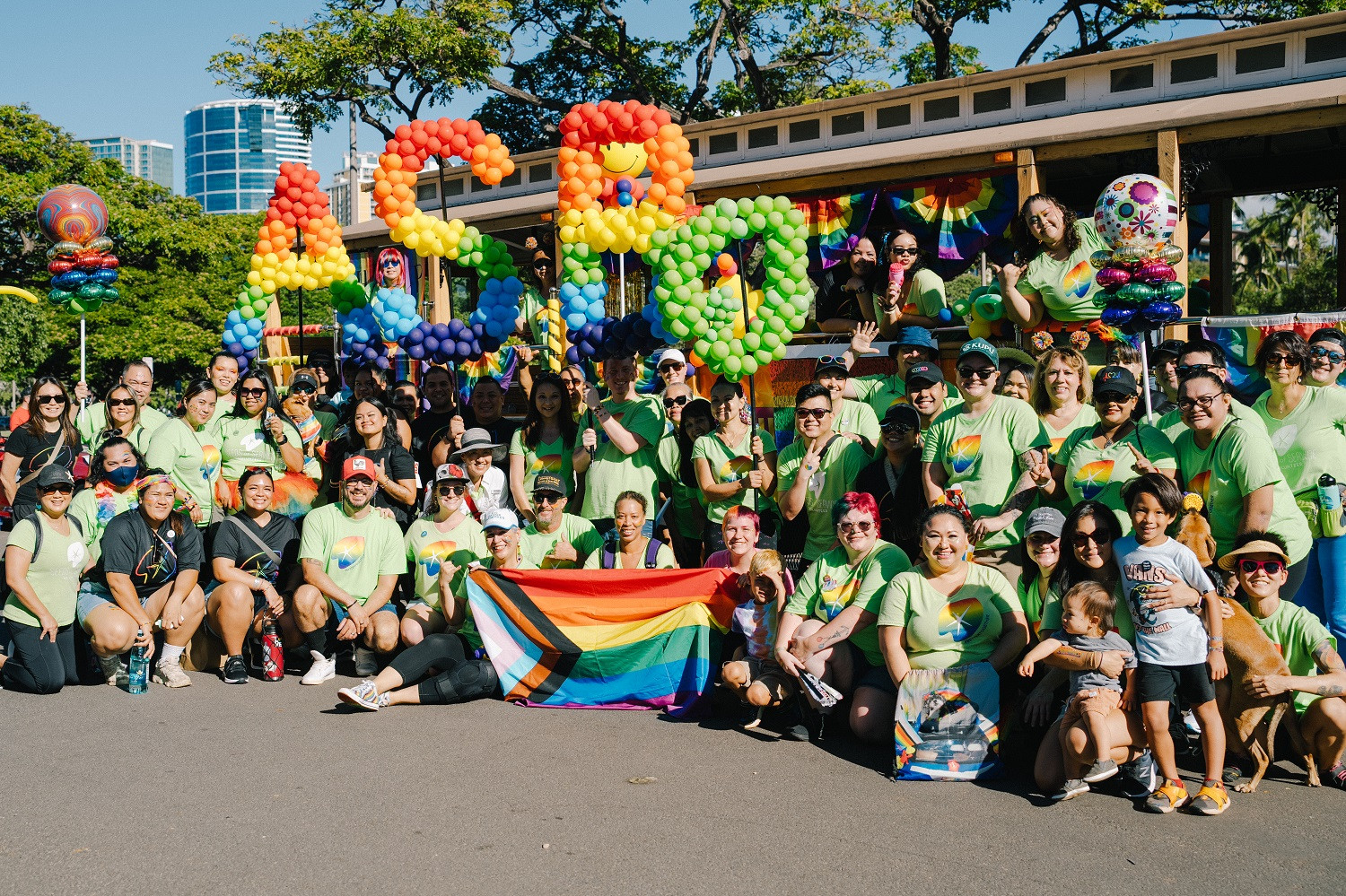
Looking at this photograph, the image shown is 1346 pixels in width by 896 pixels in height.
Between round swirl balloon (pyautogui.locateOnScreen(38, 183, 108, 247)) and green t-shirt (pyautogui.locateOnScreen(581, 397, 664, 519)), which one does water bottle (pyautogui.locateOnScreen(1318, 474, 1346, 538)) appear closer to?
green t-shirt (pyautogui.locateOnScreen(581, 397, 664, 519))

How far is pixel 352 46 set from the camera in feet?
71.4

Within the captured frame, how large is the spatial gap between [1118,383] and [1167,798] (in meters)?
1.96

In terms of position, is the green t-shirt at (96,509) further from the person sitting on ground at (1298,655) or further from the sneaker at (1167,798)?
the person sitting on ground at (1298,655)

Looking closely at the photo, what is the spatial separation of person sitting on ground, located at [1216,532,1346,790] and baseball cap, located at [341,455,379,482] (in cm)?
479

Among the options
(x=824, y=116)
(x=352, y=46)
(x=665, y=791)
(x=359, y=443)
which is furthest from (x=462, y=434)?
(x=352, y=46)

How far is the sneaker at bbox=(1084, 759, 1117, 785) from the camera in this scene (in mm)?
4773

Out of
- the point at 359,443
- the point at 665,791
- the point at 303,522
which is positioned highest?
the point at 359,443

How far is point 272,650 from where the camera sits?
7.30 meters

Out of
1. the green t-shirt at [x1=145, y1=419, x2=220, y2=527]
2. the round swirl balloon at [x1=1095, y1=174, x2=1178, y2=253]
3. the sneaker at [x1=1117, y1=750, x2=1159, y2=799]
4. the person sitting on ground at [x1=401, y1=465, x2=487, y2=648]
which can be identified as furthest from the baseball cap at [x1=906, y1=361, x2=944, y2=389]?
the green t-shirt at [x1=145, y1=419, x2=220, y2=527]

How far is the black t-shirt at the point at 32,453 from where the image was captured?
8.26 meters

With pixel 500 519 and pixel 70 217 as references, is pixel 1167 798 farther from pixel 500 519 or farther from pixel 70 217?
pixel 70 217

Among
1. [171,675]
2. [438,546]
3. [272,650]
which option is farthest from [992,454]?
[171,675]

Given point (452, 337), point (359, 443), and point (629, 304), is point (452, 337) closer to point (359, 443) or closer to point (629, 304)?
point (359, 443)

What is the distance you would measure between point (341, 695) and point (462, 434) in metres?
2.26
